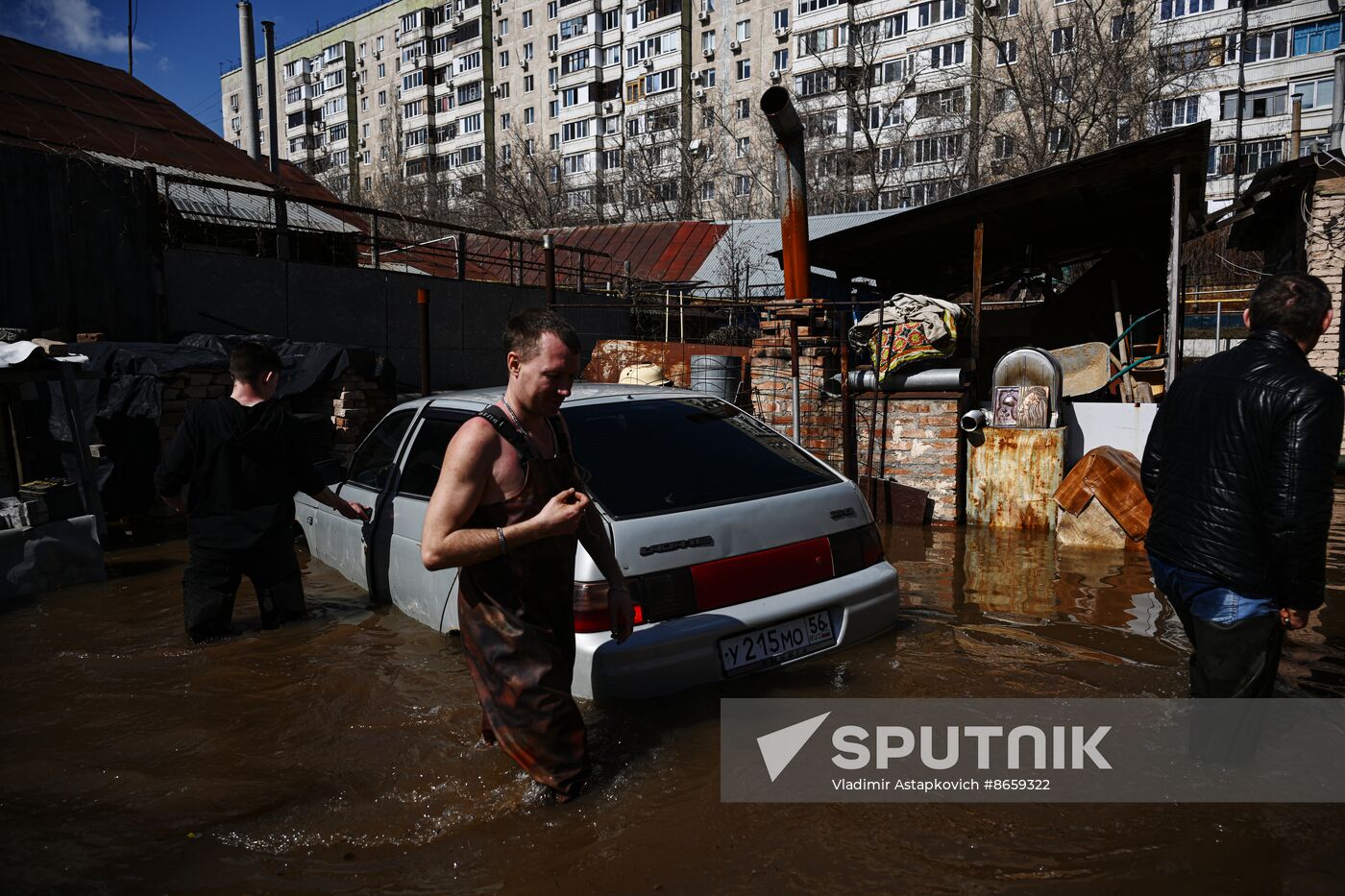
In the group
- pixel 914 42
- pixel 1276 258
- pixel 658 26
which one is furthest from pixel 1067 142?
pixel 658 26

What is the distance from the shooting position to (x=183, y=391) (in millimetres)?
8320

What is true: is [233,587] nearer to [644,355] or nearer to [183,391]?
[183,391]

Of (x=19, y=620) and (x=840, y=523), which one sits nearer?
(x=840, y=523)

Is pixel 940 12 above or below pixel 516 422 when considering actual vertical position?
above

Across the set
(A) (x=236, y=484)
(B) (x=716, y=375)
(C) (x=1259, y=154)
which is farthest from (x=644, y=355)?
(C) (x=1259, y=154)

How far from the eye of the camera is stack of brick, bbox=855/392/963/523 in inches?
307

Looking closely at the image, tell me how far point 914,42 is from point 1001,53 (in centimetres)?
999

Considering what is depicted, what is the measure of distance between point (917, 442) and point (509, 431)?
6.15m

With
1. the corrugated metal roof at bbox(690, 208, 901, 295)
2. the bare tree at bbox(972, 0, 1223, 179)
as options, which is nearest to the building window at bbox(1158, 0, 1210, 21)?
the bare tree at bbox(972, 0, 1223, 179)

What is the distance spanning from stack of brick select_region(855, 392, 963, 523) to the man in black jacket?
4.96m

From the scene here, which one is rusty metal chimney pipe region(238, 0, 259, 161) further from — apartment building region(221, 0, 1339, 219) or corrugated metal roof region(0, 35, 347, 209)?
apartment building region(221, 0, 1339, 219)

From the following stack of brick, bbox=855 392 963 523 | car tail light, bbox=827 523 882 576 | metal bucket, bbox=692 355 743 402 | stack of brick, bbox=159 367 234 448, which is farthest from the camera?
metal bucket, bbox=692 355 743 402

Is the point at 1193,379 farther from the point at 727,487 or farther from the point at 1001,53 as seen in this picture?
the point at 1001,53

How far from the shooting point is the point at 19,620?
204 inches
